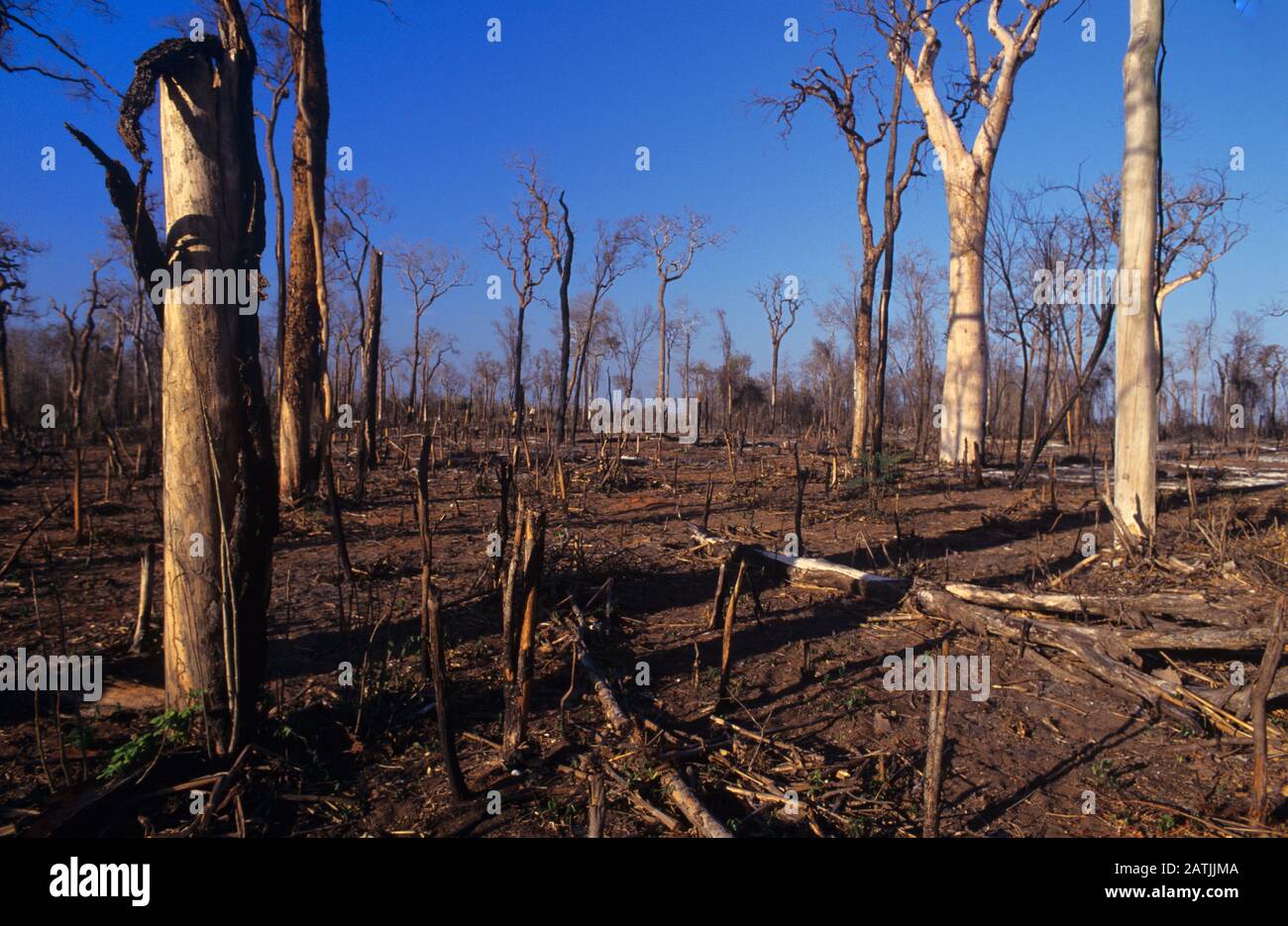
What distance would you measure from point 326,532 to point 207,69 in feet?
18.3

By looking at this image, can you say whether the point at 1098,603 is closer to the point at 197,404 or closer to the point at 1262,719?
the point at 1262,719

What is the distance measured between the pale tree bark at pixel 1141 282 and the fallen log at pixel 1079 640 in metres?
2.85

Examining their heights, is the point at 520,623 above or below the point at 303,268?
below

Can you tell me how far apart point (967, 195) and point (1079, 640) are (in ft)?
48.1

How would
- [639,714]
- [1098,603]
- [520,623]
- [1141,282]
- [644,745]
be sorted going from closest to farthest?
1. [644,745]
2. [520,623]
3. [639,714]
4. [1098,603]
5. [1141,282]

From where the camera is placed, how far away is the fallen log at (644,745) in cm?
298

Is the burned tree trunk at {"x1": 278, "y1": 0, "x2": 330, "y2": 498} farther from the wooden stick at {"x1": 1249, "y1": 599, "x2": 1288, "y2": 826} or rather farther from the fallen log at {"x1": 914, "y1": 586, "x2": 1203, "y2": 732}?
the wooden stick at {"x1": 1249, "y1": 599, "x2": 1288, "y2": 826}

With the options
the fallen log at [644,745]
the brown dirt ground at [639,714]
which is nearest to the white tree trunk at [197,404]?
the brown dirt ground at [639,714]

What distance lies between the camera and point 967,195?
16.9m

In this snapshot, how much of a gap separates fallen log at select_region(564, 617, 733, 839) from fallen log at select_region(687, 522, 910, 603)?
2.12m

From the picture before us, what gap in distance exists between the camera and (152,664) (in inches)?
Answer: 171

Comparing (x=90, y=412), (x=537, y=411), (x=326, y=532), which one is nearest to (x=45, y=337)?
(x=90, y=412)

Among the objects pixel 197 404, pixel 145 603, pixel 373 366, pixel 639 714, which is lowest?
pixel 639 714

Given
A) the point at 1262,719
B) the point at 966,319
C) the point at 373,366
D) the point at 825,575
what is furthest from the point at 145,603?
the point at 966,319
